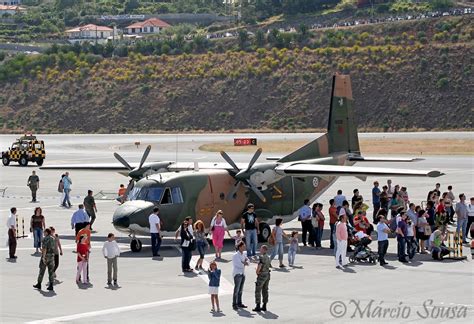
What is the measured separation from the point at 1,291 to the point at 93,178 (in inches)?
1350

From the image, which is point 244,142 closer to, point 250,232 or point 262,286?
point 250,232

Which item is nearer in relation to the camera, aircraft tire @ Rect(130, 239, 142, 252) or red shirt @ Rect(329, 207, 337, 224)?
aircraft tire @ Rect(130, 239, 142, 252)

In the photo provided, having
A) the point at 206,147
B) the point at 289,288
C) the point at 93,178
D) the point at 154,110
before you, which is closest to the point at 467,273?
the point at 289,288

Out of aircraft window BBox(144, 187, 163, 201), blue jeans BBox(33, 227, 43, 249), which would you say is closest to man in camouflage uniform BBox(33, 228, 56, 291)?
blue jeans BBox(33, 227, 43, 249)

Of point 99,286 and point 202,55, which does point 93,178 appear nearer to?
point 99,286

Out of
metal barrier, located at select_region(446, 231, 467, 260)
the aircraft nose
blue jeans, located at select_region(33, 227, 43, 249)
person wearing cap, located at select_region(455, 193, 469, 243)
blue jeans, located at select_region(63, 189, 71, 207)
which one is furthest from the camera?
blue jeans, located at select_region(63, 189, 71, 207)

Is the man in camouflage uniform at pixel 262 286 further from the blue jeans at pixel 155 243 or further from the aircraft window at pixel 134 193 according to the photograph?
the aircraft window at pixel 134 193

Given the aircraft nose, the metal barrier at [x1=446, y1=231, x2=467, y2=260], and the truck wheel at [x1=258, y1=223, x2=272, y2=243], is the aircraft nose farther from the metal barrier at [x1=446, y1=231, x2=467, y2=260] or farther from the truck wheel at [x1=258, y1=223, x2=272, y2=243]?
the metal barrier at [x1=446, y1=231, x2=467, y2=260]

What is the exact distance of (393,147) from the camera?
8056 centimetres

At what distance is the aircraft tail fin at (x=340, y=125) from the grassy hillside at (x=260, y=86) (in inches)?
2732

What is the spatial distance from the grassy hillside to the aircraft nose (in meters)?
80.5

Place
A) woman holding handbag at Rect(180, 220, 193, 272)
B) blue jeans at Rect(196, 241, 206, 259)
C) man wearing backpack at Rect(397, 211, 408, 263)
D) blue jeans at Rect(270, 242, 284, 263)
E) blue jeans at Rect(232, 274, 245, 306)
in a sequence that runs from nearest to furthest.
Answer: blue jeans at Rect(232, 274, 245, 306) < woman holding handbag at Rect(180, 220, 193, 272) < blue jeans at Rect(270, 242, 284, 263) < blue jeans at Rect(196, 241, 206, 259) < man wearing backpack at Rect(397, 211, 408, 263)

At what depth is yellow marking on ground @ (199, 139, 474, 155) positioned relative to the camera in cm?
7638

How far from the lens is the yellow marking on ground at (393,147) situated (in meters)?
76.4
